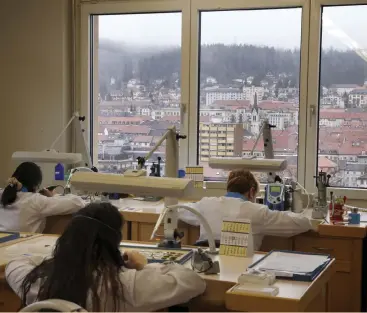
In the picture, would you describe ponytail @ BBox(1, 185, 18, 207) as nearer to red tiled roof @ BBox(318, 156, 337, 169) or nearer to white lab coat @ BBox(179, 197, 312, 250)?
white lab coat @ BBox(179, 197, 312, 250)

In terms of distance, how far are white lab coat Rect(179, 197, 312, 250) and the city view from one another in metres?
1.16

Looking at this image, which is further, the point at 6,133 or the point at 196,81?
the point at 6,133

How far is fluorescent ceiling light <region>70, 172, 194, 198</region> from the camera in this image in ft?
7.93

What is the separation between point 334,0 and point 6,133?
2.93 m

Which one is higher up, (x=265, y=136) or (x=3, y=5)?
(x=3, y=5)

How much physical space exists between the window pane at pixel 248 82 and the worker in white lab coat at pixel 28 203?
147cm

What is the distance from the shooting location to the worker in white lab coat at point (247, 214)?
3453 millimetres

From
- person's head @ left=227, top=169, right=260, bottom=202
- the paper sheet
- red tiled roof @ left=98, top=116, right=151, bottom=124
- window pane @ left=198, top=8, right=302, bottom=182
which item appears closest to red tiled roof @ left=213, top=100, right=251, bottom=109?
window pane @ left=198, top=8, right=302, bottom=182

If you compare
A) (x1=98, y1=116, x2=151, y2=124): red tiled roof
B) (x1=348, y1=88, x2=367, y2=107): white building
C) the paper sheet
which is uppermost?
(x1=348, y1=88, x2=367, y2=107): white building

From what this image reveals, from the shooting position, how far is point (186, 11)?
197 inches

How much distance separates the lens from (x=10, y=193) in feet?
12.3

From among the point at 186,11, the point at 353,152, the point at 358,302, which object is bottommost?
the point at 358,302

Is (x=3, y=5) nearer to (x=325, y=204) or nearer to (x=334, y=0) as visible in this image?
(x=334, y=0)

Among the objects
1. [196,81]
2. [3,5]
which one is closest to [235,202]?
[196,81]
